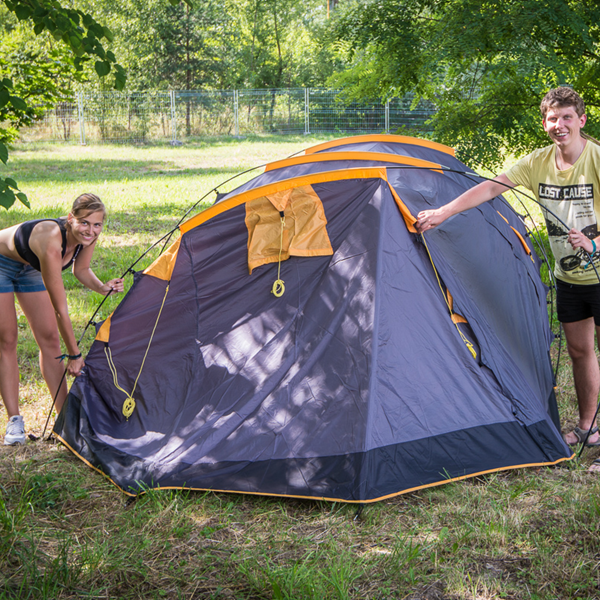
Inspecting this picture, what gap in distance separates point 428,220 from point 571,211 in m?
0.74

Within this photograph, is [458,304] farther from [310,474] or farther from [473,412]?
[310,474]

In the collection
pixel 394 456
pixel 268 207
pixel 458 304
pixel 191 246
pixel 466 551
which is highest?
pixel 268 207

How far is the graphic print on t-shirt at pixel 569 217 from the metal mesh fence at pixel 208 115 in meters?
16.9

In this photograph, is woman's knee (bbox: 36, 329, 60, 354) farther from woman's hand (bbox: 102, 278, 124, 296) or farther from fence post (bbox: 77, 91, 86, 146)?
fence post (bbox: 77, 91, 86, 146)

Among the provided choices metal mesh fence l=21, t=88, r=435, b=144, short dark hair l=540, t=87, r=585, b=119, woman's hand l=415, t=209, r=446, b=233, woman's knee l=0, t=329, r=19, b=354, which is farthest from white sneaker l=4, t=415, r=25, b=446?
metal mesh fence l=21, t=88, r=435, b=144

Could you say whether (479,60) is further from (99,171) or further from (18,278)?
(99,171)

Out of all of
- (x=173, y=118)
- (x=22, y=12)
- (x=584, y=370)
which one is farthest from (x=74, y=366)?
(x=173, y=118)

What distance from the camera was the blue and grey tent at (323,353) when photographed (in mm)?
2936

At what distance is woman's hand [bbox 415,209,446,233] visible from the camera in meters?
3.14

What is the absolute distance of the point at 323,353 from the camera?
3.13 metres

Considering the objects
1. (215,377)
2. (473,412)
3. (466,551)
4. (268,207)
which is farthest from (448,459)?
(268,207)

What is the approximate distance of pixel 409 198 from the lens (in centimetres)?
338

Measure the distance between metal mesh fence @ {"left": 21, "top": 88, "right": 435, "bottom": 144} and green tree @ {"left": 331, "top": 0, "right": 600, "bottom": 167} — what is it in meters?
13.4

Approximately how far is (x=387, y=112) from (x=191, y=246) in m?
18.9
